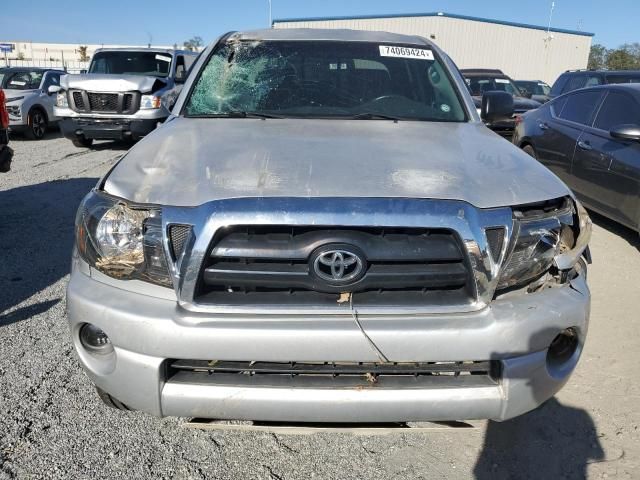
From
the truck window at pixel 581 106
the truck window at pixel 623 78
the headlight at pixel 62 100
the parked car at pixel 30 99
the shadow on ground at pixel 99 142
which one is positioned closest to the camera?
the truck window at pixel 581 106

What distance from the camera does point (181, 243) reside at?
1898 millimetres

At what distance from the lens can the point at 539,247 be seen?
201 centimetres

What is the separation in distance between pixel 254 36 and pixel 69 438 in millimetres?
2708

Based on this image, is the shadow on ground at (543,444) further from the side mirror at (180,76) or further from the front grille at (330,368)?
the side mirror at (180,76)

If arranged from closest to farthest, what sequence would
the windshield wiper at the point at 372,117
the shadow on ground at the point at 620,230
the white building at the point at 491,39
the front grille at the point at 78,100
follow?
the windshield wiper at the point at 372,117
the shadow on ground at the point at 620,230
the front grille at the point at 78,100
the white building at the point at 491,39

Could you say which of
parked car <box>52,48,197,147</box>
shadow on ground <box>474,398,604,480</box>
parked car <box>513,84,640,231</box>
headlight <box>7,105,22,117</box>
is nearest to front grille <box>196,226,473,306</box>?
shadow on ground <box>474,398,604,480</box>

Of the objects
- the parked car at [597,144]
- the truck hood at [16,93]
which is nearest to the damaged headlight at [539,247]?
the parked car at [597,144]

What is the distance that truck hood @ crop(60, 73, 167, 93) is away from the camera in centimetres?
1021

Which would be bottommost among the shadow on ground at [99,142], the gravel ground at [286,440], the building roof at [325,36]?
the shadow on ground at [99,142]

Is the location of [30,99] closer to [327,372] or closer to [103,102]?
[103,102]

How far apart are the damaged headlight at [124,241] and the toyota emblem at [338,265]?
0.55 m

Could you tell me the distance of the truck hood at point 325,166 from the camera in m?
1.98

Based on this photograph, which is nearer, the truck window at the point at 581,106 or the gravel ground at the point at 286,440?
the gravel ground at the point at 286,440

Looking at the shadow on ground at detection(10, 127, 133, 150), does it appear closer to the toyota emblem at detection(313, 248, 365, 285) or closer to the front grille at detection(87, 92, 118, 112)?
the front grille at detection(87, 92, 118, 112)
